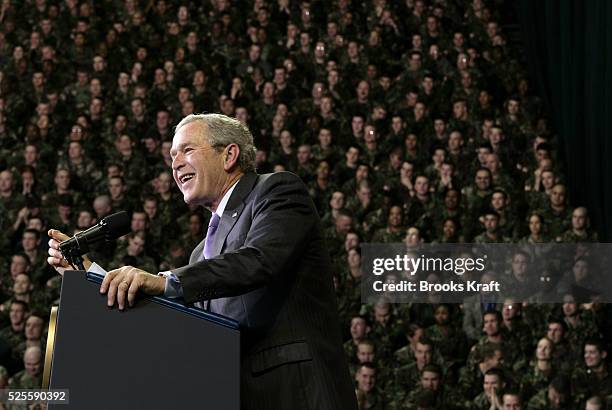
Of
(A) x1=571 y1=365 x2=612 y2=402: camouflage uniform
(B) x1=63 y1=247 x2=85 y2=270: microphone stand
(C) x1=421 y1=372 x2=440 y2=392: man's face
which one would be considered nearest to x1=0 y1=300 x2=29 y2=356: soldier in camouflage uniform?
(C) x1=421 y1=372 x2=440 y2=392: man's face

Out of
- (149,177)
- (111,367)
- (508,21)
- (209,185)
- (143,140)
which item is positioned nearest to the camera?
(111,367)

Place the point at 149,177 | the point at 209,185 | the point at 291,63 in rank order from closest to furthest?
the point at 209,185 < the point at 149,177 < the point at 291,63

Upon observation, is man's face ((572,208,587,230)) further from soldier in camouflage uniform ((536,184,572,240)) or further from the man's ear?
Result: the man's ear

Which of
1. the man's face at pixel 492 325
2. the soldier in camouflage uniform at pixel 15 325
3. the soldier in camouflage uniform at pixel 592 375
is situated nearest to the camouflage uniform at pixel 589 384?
the soldier in camouflage uniform at pixel 592 375

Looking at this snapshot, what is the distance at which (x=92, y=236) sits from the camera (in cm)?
141

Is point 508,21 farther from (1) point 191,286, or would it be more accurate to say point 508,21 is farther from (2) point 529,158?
(1) point 191,286

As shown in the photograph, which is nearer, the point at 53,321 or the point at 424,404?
the point at 53,321

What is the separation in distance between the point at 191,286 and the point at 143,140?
505 cm

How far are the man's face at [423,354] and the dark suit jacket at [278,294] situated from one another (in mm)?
2964

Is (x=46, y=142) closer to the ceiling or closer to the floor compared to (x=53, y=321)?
closer to the ceiling

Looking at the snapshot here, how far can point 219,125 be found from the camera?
160 cm

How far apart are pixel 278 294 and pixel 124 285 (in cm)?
30

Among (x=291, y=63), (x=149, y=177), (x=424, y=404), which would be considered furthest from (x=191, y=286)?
(x=291, y=63)

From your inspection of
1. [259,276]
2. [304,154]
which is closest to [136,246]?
[304,154]
